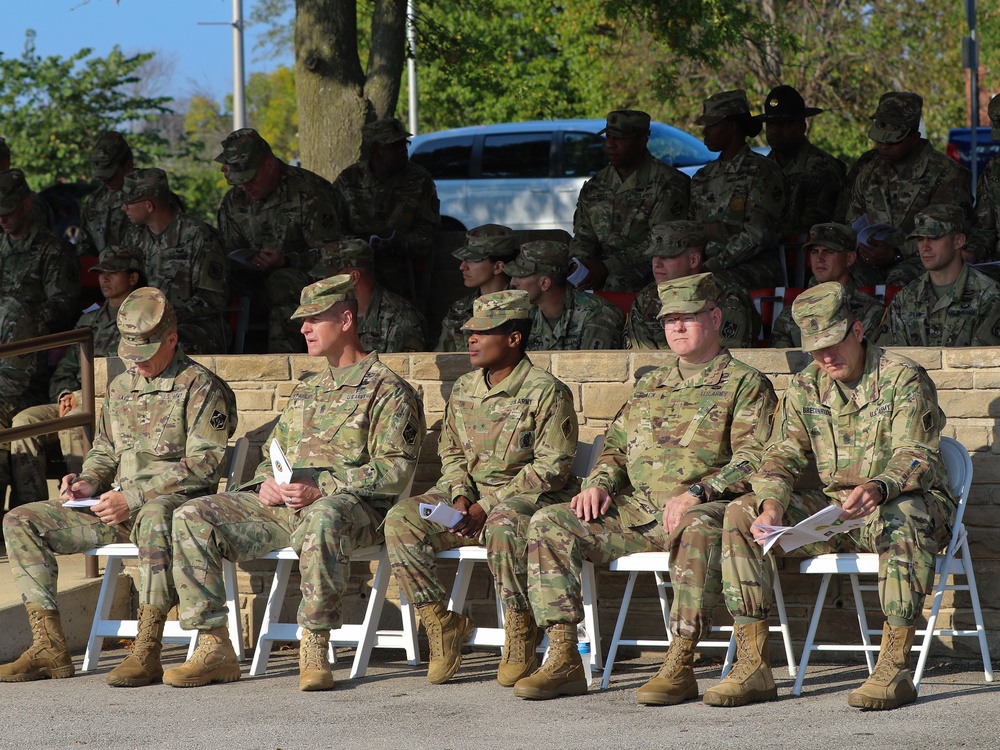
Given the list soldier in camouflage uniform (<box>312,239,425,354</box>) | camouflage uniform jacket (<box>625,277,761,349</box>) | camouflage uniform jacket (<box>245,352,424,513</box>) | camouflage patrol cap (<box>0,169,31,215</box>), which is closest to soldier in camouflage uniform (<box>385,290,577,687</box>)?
camouflage uniform jacket (<box>245,352,424,513</box>)

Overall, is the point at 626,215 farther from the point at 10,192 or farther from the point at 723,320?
the point at 10,192

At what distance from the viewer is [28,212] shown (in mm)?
9391

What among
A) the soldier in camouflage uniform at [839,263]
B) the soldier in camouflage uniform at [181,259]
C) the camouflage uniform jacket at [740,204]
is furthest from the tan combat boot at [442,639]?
the camouflage uniform jacket at [740,204]

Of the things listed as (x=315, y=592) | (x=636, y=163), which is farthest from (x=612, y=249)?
(x=315, y=592)

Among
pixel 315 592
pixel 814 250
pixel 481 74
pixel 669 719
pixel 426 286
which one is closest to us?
pixel 669 719

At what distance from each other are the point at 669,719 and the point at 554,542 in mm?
864

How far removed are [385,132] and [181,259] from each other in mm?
1853

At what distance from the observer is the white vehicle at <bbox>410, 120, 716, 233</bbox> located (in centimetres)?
1436

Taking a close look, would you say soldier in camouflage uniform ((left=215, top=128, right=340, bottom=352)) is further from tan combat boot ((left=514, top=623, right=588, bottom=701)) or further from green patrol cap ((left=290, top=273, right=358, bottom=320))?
tan combat boot ((left=514, top=623, right=588, bottom=701))

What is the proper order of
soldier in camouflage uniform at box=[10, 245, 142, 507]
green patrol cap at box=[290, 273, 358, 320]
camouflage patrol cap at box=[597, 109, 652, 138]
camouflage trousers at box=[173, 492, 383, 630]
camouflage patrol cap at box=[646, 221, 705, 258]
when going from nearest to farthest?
camouflage trousers at box=[173, 492, 383, 630] < green patrol cap at box=[290, 273, 358, 320] < camouflage patrol cap at box=[646, 221, 705, 258] < soldier in camouflage uniform at box=[10, 245, 142, 507] < camouflage patrol cap at box=[597, 109, 652, 138]

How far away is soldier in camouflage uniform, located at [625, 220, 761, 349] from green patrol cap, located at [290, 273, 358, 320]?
1.64 meters

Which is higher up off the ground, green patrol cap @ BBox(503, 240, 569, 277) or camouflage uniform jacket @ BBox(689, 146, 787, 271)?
camouflage uniform jacket @ BBox(689, 146, 787, 271)

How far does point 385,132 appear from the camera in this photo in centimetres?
1004

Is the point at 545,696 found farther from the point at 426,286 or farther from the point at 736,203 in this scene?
the point at 426,286
